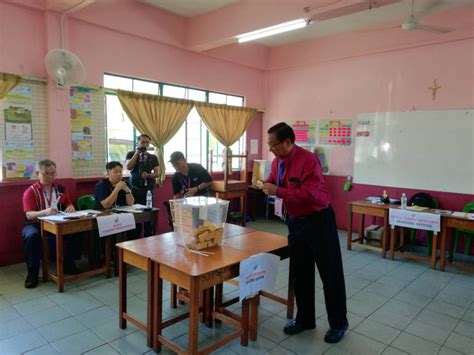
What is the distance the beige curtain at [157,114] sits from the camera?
4746mm

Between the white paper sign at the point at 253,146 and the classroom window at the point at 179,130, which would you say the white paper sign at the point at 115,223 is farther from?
the white paper sign at the point at 253,146

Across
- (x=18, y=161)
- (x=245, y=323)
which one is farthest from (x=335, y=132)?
(x=18, y=161)

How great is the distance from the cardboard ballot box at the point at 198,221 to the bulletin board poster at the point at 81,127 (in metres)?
2.49

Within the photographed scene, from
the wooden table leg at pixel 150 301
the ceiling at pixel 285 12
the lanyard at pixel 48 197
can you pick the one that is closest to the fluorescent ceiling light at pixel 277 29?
the ceiling at pixel 285 12

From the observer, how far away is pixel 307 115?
20.9ft

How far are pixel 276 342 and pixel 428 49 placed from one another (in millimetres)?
4530

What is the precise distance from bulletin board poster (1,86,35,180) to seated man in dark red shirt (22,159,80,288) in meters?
0.47

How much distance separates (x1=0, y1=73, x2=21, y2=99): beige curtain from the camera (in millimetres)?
3701

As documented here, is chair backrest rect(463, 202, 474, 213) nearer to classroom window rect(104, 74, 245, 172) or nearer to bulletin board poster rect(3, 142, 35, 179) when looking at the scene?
classroom window rect(104, 74, 245, 172)

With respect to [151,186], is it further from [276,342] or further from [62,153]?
[276,342]

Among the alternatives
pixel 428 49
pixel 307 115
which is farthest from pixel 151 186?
pixel 428 49

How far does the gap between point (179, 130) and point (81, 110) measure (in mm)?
1558

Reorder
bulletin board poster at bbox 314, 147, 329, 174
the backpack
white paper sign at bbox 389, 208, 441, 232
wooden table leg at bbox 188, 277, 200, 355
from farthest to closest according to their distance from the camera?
1. bulletin board poster at bbox 314, 147, 329, 174
2. the backpack
3. white paper sign at bbox 389, 208, 441, 232
4. wooden table leg at bbox 188, 277, 200, 355

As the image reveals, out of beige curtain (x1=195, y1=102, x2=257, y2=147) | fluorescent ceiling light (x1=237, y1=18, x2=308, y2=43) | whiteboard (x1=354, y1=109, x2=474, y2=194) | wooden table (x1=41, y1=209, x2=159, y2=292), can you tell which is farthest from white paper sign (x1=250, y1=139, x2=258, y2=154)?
wooden table (x1=41, y1=209, x2=159, y2=292)
